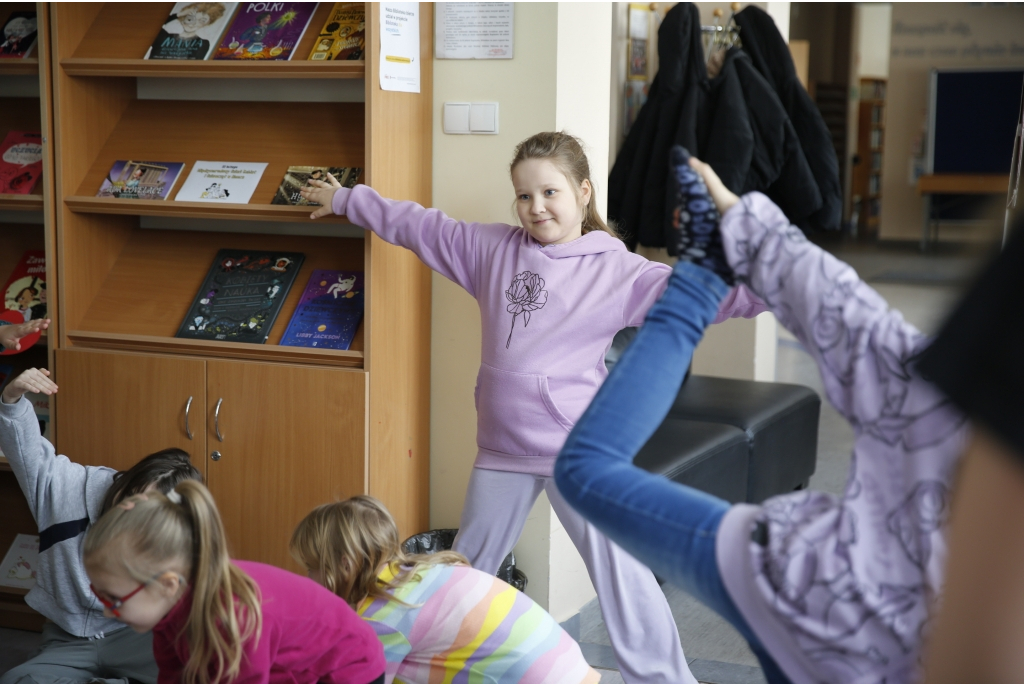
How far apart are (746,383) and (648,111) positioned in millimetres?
1315

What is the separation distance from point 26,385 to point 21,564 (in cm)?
103

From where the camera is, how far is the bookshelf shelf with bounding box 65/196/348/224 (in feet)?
8.79

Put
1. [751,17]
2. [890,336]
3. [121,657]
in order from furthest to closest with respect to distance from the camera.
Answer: [751,17] < [121,657] < [890,336]

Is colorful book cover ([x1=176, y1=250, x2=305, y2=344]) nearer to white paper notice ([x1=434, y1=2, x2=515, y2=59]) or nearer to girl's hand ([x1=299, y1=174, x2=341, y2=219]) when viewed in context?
girl's hand ([x1=299, y1=174, x2=341, y2=219])

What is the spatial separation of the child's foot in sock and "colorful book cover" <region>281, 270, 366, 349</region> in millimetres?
1706

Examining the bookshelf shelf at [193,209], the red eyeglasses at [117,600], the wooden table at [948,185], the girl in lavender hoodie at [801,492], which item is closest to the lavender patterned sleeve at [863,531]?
the girl in lavender hoodie at [801,492]

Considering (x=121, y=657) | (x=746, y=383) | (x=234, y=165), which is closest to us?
(x=121, y=657)

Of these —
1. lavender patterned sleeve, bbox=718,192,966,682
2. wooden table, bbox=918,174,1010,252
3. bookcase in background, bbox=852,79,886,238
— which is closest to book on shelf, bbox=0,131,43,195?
lavender patterned sleeve, bbox=718,192,966,682

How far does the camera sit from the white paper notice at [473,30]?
271 cm

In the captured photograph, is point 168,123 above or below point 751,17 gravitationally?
below

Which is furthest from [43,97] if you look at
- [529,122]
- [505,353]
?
[505,353]

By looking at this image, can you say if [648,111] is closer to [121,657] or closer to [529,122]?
[529,122]

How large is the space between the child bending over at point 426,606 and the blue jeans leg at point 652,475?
0.83 meters

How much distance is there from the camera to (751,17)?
437 cm
